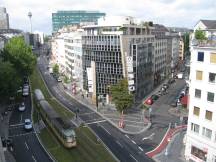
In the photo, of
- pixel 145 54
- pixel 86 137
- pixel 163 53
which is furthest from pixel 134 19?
pixel 86 137

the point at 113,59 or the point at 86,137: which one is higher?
the point at 113,59

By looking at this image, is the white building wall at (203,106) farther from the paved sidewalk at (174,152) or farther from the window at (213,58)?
the paved sidewalk at (174,152)

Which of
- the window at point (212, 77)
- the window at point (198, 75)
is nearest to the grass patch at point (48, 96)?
the window at point (198, 75)

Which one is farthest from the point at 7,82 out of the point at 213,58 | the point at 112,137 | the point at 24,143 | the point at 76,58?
the point at 213,58

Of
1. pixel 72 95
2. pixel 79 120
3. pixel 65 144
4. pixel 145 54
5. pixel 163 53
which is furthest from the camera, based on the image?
pixel 163 53

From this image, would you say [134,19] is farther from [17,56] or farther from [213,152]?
[213,152]
